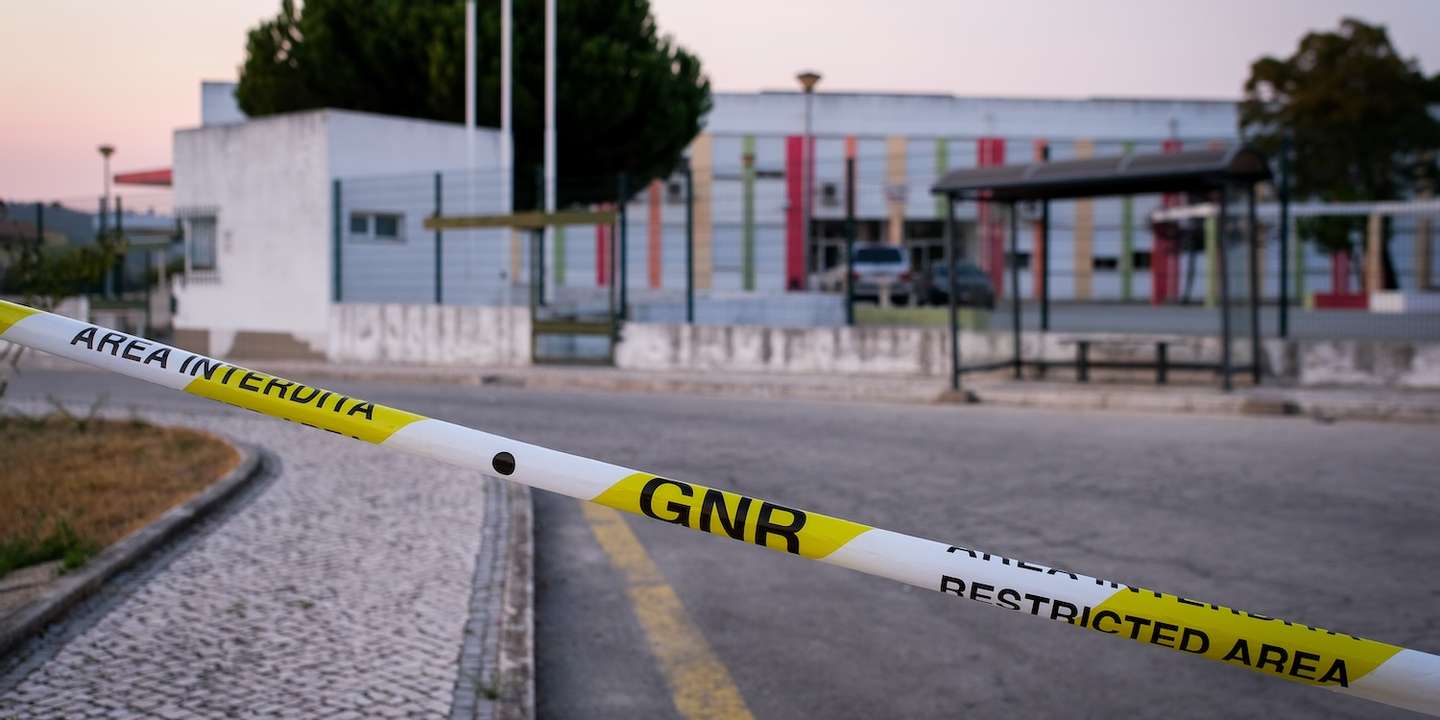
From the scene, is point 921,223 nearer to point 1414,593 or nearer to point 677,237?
point 677,237

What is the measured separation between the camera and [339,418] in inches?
106

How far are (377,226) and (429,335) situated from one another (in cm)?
317

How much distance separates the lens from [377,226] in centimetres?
2172

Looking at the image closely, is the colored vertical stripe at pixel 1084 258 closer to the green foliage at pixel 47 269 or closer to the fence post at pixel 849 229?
the fence post at pixel 849 229

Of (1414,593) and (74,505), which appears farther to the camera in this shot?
(74,505)

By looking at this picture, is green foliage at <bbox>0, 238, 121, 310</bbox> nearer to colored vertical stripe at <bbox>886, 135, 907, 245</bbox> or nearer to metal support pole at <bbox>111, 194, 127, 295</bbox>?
metal support pole at <bbox>111, 194, 127, 295</bbox>

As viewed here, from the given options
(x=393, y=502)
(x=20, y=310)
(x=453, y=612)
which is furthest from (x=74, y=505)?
(x=20, y=310)

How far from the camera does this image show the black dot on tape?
2.56 metres

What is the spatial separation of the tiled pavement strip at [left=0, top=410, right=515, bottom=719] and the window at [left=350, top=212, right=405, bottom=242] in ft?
50.1

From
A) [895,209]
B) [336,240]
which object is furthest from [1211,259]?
[336,240]

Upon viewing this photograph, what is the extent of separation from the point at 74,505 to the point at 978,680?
4.72 m

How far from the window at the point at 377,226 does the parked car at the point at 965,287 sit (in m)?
12.8

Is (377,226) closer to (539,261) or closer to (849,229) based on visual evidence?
(539,261)

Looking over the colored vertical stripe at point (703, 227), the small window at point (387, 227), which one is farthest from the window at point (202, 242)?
the colored vertical stripe at point (703, 227)
